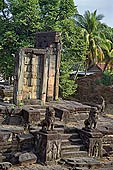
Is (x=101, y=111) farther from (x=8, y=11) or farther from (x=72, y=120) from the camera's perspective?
(x=8, y=11)

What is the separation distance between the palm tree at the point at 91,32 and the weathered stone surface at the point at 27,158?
20822 millimetres

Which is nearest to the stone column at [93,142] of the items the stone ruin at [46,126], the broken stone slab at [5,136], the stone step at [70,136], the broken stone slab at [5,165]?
the stone ruin at [46,126]

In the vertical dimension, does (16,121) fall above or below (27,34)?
below

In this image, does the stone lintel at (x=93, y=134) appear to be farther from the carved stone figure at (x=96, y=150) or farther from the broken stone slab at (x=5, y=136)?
the broken stone slab at (x=5, y=136)

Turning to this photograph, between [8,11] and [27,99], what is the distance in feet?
35.3

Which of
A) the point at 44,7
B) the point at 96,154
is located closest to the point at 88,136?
the point at 96,154

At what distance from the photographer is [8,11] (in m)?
21.3

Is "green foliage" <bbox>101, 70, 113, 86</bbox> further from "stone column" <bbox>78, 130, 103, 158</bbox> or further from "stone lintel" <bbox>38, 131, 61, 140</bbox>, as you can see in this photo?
"stone lintel" <bbox>38, 131, 61, 140</bbox>

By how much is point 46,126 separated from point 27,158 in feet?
4.36

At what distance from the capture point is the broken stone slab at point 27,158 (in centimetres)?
810


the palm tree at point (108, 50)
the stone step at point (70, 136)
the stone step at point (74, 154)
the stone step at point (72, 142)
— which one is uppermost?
the palm tree at point (108, 50)

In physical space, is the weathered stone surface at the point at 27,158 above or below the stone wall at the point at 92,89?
below

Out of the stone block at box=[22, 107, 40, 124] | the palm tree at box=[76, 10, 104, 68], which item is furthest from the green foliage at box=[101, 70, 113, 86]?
the stone block at box=[22, 107, 40, 124]

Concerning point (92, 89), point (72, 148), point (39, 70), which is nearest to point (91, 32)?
point (92, 89)
